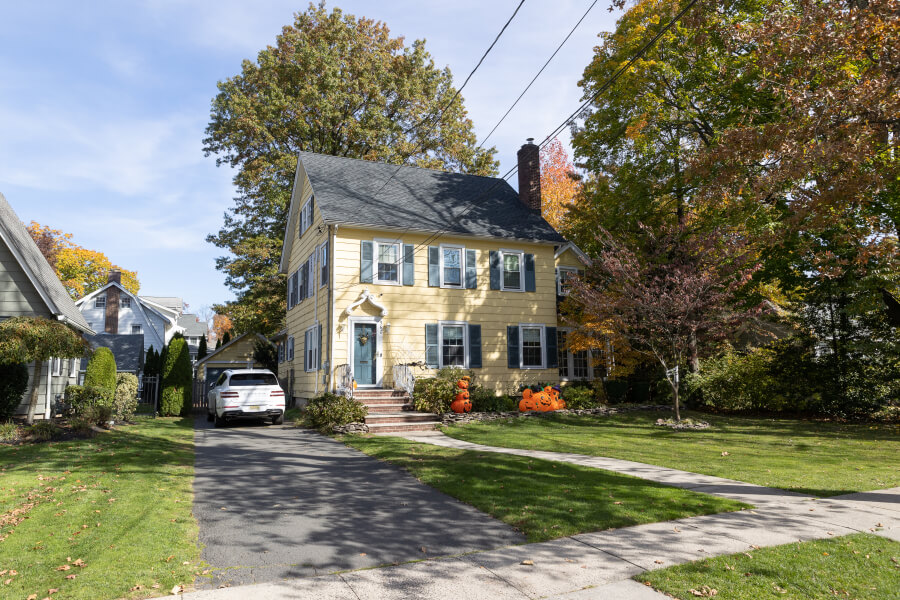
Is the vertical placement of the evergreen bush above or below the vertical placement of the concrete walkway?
above

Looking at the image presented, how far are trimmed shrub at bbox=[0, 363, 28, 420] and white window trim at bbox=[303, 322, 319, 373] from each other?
8078 mm

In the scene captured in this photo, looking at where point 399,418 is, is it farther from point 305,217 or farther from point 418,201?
point 305,217

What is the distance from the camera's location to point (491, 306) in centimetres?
2067

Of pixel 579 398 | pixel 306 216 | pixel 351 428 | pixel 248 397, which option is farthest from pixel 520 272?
pixel 248 397

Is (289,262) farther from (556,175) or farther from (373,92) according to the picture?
(556,175)

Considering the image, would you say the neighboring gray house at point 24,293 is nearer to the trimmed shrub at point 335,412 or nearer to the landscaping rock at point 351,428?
the trimmed shrub at point 335,412

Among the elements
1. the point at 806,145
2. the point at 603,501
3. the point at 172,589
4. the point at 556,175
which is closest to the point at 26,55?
the point at 172,589

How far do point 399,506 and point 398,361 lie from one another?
1211 centimetres

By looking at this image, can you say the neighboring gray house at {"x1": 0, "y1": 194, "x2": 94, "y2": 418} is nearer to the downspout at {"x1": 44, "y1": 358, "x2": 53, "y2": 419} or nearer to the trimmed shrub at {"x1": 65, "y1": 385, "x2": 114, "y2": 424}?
the downspout at {"x1": 44, "y1": 358, "x2": 53, "y2": 419}

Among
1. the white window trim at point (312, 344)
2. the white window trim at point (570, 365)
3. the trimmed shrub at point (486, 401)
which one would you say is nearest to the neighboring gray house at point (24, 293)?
the white window trim at point (312, 344)

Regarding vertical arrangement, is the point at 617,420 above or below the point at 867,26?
below

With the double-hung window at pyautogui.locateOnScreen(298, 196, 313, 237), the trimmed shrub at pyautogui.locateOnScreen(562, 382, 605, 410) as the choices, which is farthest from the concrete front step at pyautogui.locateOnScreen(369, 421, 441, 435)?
the double-hung window at pyautogui.locateOnScreen(298, 196, 313, 237)

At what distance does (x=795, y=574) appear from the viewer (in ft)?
14.6

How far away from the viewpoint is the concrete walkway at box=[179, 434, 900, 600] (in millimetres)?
4285
